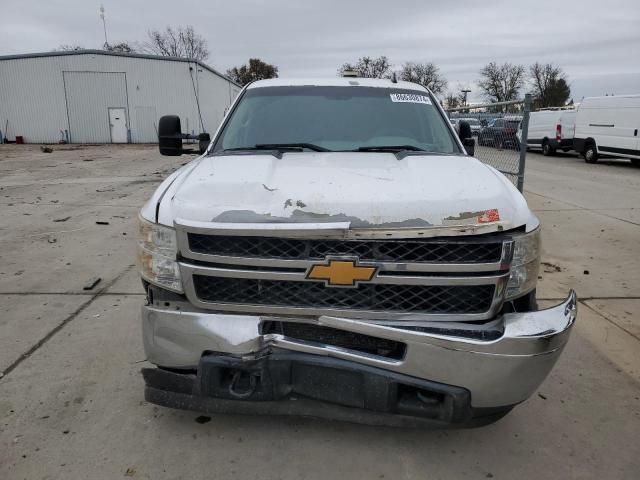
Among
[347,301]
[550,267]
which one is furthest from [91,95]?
[347,301]

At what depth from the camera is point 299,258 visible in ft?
7.57

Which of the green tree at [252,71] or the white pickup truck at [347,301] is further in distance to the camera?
the green tree at [252,71]

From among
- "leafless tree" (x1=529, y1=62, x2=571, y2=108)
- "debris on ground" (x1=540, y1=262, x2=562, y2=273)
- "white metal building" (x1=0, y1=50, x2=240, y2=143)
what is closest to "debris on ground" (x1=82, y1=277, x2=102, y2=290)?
"debris on ground" (x1=540, y1=262, x2=562, y2=273)

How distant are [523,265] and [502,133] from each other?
5.78 m

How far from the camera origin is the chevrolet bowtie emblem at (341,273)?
7.50 ft

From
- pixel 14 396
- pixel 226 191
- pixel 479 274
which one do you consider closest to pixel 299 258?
pixel 226 191

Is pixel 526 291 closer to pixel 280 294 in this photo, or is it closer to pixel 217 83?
pixel 280 294

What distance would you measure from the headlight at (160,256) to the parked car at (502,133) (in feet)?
19.7

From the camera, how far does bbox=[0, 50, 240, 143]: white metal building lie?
33.2m

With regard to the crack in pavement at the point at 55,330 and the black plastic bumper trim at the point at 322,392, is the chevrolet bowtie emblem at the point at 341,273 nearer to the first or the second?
the black plastic bumper trim at the point at 322,392

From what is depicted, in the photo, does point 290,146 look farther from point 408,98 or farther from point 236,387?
point 236,387

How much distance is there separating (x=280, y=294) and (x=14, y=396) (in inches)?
77.1

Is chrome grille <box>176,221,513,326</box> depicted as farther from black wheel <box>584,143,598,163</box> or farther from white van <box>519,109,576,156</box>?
white van <box>519,109,576,156</box>

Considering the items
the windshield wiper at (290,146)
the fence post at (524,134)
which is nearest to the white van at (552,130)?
the fence post at (524,134)
